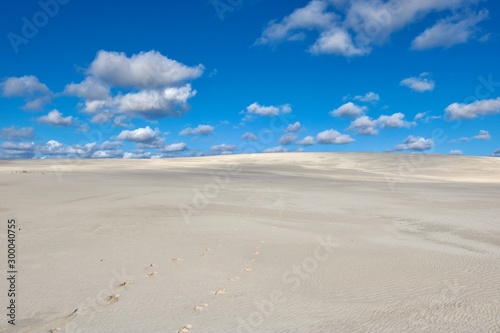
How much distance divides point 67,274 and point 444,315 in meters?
5.52

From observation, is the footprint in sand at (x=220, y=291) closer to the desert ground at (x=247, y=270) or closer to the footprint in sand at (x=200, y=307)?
the desert ground at (x=247, y=270)

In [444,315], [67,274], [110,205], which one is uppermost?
[110,205]

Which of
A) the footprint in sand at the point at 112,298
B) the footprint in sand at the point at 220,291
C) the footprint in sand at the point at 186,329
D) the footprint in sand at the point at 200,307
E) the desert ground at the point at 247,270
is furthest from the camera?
the footprint in sand at the point at 220,291

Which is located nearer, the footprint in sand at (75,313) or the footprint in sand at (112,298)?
the footprint in sand at (75,313)

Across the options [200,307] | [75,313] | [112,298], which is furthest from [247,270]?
[75,313]

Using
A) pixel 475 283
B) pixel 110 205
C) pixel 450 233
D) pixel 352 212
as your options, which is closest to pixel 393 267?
pixel 475 283

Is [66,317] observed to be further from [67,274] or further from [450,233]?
[450,233]

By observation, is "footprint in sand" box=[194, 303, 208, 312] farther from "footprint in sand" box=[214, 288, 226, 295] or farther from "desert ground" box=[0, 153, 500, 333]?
"footprint in sand" box=[214, 288, 226, 295]

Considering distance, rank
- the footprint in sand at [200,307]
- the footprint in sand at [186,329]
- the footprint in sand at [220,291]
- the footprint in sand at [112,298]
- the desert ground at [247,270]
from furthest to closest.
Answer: the footprint in sand at [220,291]
the footprint in sand at [112,298]
the footprint in sand at [200,307]
the desert ground at [247,270]
the footprint in sand at [186,329]

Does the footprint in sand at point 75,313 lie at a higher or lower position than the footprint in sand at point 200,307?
higher

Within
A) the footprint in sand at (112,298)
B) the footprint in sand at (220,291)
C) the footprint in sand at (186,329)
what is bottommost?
the footprint in sand at (186,329)

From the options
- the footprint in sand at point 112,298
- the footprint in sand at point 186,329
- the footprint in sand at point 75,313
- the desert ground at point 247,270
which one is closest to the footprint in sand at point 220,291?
the desert ground at point 247,270

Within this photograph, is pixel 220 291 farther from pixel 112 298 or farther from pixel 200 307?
pixel 112 298

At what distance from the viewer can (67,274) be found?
613 centimetres
